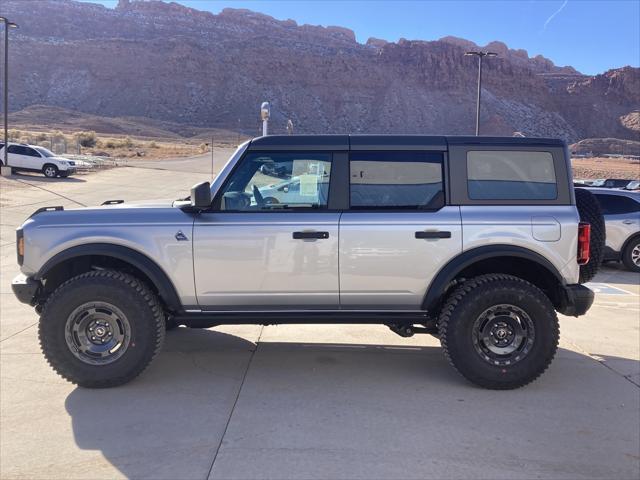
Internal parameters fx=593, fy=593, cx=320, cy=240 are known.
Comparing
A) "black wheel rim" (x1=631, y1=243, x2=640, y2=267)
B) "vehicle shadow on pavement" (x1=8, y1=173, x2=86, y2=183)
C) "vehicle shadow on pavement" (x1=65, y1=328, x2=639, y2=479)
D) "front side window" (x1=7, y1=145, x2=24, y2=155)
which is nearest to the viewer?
"vehicle shadow on pavement" (x1=65, y1=328, x2=639, y2=479)

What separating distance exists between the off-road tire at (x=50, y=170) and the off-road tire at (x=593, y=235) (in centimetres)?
2850

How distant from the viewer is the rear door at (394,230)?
4605 millimetres

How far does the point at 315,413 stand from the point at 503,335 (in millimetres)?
1664

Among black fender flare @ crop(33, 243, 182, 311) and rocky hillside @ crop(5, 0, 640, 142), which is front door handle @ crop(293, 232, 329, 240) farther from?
rocky hillside @ crop(5, 0, 640, 142)

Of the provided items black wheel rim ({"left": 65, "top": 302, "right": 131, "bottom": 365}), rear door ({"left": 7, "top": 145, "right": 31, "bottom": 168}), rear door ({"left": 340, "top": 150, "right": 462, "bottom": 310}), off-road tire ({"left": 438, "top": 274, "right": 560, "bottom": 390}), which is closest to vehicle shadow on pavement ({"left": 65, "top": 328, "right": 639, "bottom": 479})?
off-road tire ({"left": 438, "top": 274, "right": 560, "bottom": 390})

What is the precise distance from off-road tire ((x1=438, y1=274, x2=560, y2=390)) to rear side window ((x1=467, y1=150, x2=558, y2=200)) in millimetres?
700

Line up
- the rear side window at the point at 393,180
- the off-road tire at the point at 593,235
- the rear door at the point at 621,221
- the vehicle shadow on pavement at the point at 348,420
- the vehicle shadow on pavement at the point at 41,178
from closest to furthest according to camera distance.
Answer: the vehicle shadow on pavement at the point at 348,420, the rear side window at the point at 393,180, the off-road tire at the point at 593,235, the rear door at the point at 621,221, the vehicle shadow on pavement at the point at 41,178

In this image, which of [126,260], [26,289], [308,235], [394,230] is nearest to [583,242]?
[394,230]

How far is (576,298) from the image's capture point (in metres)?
4.67

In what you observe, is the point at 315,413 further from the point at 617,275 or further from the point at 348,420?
the point at 617,275

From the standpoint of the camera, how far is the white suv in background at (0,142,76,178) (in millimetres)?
29125

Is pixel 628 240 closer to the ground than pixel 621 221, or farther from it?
closer to the ground

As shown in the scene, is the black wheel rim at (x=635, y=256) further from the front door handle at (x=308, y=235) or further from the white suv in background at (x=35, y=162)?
the white suv in background at (x=35, y=162)

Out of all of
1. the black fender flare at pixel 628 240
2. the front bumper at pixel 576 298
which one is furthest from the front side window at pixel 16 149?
the front bumper at pixel 576 298
